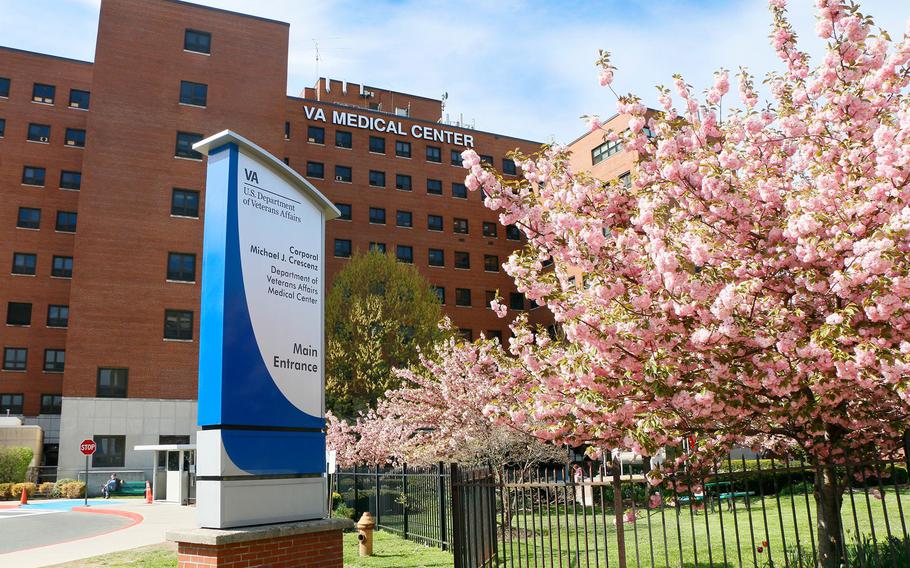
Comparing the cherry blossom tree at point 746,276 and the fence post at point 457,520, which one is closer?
the cherry blossom tree at point 746,276

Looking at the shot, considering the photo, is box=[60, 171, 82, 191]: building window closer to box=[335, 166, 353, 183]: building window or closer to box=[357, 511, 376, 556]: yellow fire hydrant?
box=[335, 166, 353, 183]: building window

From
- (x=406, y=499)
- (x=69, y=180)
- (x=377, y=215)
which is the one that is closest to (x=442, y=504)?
(x=406, y=499)

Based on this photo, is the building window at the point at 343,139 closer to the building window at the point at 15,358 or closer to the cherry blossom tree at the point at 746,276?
the building window at the point at 15,358

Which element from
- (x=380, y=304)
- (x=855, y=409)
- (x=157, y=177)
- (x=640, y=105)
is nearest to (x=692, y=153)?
(x=640, y=105)

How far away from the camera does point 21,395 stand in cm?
4712

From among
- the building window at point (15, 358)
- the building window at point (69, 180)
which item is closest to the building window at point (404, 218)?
the building window at point (69, 180)

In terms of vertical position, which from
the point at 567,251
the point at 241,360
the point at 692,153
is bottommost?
the point at 241,360

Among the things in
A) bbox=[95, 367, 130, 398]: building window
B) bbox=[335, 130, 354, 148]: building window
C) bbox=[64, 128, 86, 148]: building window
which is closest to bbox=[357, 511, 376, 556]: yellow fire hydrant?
bbox=[95, 367, 130, 398]: building window

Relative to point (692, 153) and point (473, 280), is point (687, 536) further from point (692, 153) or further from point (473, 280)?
point (473, 280)

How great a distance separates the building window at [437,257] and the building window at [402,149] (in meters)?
8.04

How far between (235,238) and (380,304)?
3024 centimetres

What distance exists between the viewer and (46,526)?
20719mm

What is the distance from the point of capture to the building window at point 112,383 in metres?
38.0

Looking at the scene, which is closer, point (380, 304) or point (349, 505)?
point (349, 505)
